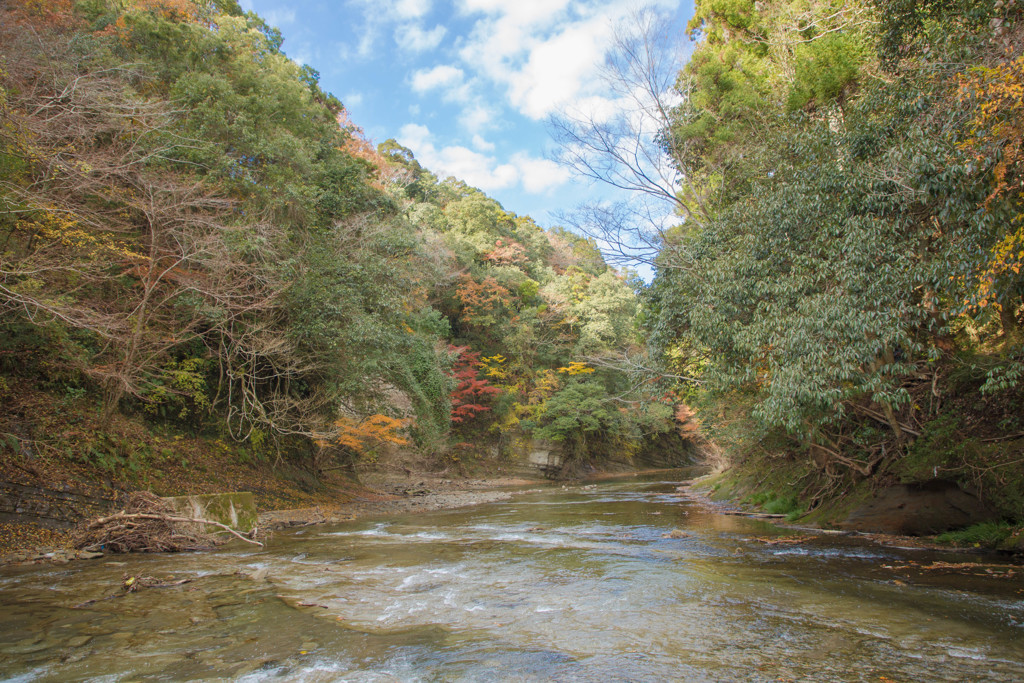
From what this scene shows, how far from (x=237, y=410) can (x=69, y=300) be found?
6.15 m

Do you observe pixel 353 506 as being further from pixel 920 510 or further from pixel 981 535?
pixel 981 535

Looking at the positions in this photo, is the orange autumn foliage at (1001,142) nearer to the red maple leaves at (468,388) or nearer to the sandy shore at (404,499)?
the sandy shore at (404,499)

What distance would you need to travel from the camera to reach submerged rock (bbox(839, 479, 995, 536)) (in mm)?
8719

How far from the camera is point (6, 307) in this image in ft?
29.7

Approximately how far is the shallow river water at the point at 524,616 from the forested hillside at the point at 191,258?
437 cm

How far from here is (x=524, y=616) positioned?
5.39 meters

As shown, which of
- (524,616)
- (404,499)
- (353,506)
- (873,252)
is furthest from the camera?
(404,499)

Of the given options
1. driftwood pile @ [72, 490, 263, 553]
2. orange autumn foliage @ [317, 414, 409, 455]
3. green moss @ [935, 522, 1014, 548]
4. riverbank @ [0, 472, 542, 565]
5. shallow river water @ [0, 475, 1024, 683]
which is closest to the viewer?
shallow river water @ [0, 475, 1024, 683]

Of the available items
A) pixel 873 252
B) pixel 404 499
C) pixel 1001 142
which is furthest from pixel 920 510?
pixel 404 499

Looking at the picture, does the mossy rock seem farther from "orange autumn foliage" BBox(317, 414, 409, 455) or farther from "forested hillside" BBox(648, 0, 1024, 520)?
"forested hillside" BBox(648, 0, 1024, 520)

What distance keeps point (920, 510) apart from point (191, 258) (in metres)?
14.1

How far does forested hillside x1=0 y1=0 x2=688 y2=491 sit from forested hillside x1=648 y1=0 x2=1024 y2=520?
359 centimetres

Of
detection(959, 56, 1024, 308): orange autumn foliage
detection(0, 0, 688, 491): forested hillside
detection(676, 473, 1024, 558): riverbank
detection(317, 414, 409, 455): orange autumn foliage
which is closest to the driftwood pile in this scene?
detection(0, 0, 688, 491): forested hillside

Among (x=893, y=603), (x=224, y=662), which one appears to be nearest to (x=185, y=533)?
(x=224, y=662)
